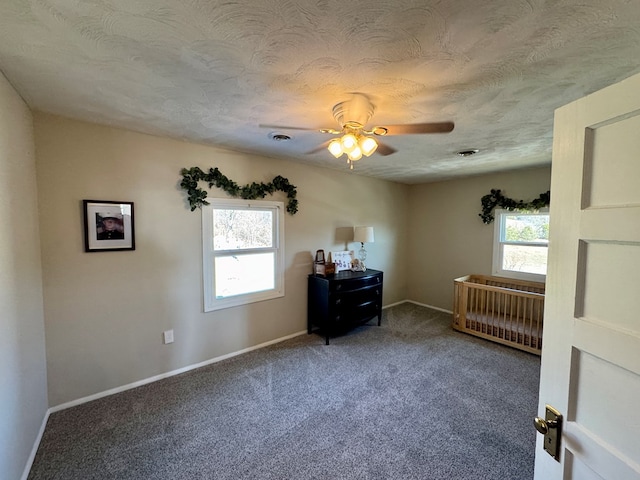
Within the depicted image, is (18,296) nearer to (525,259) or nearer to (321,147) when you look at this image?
(321,147)

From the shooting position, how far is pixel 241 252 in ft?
10.2

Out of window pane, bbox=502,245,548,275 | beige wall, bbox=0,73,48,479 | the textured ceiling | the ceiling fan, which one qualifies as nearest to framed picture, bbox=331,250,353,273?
the textured ceiling

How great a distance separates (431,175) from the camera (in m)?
4.19

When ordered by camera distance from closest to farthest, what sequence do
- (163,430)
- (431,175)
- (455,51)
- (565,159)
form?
(565,159)
(455,51)
(163,430)
(431,175)

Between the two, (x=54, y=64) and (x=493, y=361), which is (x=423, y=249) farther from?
(x=54, y=64)

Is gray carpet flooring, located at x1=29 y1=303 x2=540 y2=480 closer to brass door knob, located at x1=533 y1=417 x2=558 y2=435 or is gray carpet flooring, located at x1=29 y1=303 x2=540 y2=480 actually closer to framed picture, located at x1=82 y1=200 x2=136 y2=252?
brass door knob, located at x1=533 y1=417 x2=558 y2=435

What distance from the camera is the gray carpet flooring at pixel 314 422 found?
1.68m

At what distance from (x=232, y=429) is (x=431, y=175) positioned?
405 cm

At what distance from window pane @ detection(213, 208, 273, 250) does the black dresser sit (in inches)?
34.9

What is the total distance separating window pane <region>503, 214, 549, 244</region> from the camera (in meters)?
3.72

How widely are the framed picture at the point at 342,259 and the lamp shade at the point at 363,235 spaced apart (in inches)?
9.7

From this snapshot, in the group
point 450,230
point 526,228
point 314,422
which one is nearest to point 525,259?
point 526,228

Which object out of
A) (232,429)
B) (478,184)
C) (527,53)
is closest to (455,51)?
(527,53)

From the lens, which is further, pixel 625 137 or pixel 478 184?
pixel 478 184
